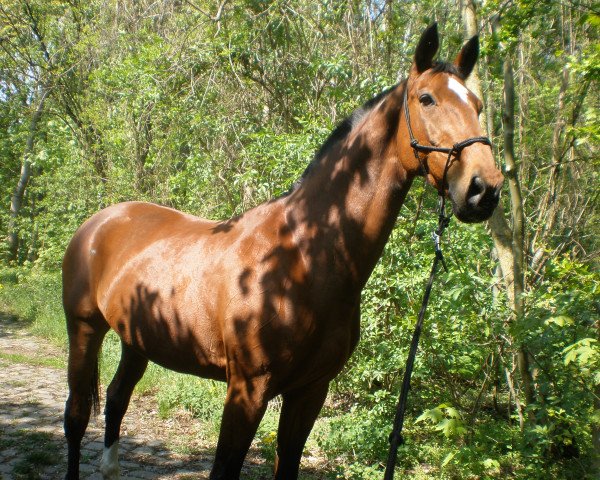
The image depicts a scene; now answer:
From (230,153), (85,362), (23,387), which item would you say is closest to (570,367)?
(85,362)

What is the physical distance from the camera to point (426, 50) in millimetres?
2246

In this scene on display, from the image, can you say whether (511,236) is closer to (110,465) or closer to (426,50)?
(426,50)

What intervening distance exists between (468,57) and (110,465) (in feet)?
11.8

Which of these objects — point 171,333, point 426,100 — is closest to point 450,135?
point 426,100

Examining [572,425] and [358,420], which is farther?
[358,420]

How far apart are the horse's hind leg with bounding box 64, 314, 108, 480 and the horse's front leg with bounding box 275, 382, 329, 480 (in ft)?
5.73

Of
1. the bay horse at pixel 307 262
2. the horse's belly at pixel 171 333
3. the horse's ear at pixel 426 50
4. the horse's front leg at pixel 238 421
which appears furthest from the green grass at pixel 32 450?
the horse's ear at pixel 426 50

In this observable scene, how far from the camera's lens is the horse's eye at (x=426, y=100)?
2.15 meters

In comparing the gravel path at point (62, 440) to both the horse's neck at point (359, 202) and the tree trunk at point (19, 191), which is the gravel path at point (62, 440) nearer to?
the horse's neck at point (359, 202)

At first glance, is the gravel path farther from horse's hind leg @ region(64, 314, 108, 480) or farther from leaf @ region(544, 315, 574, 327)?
leaf @ region(544, 315, 574, 327)

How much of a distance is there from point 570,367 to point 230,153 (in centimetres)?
468

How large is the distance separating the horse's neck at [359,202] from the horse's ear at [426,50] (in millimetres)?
213

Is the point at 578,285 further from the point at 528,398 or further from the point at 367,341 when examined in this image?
the point at 367,341

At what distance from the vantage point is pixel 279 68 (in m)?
6.72
